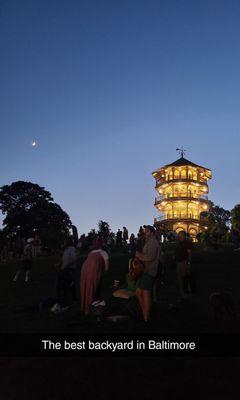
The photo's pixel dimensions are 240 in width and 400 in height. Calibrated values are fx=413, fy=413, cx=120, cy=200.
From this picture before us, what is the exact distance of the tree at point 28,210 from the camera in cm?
4906

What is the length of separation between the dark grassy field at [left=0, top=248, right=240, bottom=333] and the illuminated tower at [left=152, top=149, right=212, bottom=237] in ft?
146

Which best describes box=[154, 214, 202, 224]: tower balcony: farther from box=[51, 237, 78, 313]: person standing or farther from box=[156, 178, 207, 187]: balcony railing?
box=[51, 237, 78, 313]: person standing

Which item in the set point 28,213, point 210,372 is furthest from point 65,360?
point 28,213

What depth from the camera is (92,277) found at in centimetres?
822

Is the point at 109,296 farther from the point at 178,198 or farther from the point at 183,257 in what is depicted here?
the point at 178,198

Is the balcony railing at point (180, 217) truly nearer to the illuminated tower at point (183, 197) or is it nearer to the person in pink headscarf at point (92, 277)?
the illuminated tower at point (183, 197)

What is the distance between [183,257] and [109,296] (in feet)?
8.87

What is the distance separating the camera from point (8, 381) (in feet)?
12.3

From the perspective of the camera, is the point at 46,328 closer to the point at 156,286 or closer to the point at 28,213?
the point at 156,286

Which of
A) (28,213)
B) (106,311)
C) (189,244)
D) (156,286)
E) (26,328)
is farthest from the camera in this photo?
(28,213)

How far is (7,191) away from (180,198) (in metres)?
27.8

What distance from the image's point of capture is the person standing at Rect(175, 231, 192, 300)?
31.0 ft
